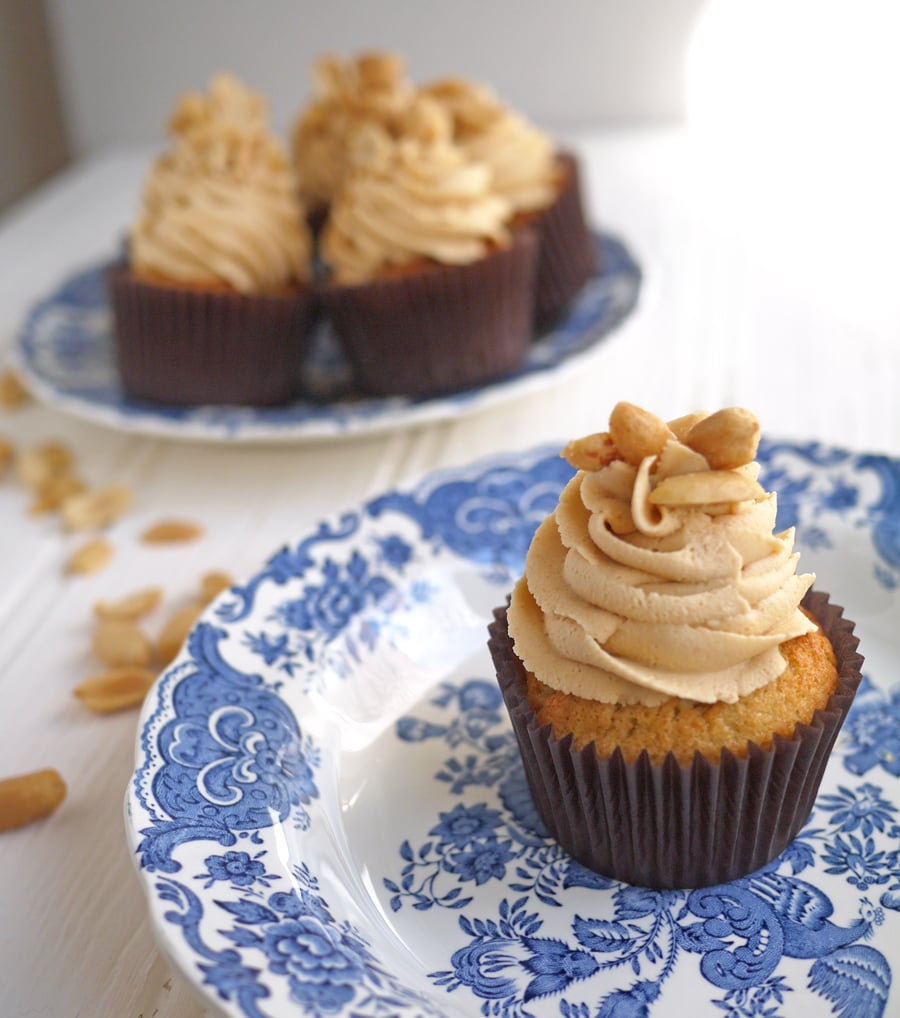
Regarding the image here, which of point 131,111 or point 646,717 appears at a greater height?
point 646,717

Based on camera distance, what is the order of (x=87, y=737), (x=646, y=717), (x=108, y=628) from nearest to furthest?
(x=646, y=717) → (x=87, y=737) → (x=108, y=628)

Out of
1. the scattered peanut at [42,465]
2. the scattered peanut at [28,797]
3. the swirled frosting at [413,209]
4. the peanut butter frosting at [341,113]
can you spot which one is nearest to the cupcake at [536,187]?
the peanut butter frosting at [341,113]

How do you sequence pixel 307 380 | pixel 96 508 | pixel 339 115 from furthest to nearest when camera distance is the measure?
pixel 339 115 → pixel 307 380 → pixel 96 508

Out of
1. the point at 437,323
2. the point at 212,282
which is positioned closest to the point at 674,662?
the point at 437,323

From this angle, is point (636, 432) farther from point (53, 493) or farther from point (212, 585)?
point (53, 493)

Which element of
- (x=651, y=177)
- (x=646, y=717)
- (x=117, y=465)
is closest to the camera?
(x=646, y=717)

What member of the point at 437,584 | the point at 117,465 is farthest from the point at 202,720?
the point at 117,465

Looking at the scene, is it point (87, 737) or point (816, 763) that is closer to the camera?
point (816, 763)

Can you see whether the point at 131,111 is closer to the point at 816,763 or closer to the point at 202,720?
the point at 202,720
